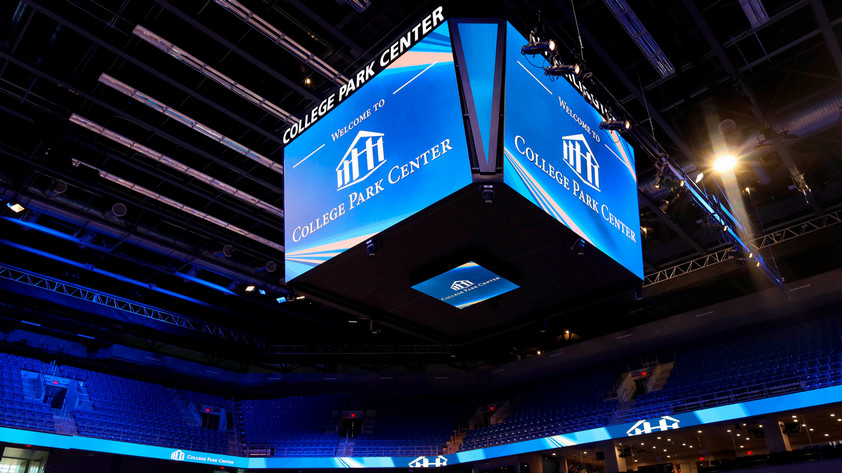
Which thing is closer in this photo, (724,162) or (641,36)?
(641,36)

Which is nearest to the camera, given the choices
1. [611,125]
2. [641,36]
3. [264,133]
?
[611,125]

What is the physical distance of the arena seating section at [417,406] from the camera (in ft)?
57.4

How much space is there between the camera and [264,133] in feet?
39.4

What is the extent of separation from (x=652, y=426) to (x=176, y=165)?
14.5 metres

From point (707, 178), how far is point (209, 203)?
1187 centimetres

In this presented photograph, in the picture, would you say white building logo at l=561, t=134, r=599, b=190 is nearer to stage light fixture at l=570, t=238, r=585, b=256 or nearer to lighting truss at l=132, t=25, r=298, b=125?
stage light fixture at l=570, t=238, r=585, b=256

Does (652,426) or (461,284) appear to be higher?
(461,284)

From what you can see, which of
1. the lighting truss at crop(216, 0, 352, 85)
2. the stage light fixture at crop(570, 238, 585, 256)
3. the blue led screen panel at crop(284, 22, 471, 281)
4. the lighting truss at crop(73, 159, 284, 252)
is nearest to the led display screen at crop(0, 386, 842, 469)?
the lighting truss at crop(73, 159, 284, 252)

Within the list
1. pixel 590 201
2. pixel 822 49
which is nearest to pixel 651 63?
pixel 822 49

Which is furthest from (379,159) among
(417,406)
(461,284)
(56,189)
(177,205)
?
(417,406)

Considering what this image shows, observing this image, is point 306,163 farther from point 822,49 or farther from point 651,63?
point 822,49

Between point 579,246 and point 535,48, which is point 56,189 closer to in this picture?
point 535,48

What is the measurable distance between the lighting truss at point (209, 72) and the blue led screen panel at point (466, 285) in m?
4.82

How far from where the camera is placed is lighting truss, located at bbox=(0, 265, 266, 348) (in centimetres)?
1781
